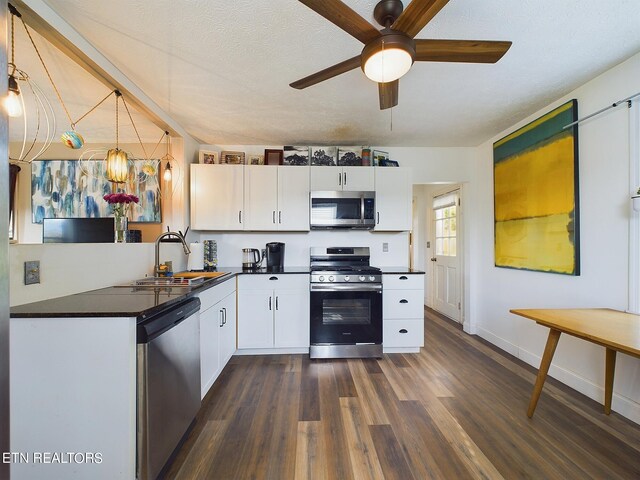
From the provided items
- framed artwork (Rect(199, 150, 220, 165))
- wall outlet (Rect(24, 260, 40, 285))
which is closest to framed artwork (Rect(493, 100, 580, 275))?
framed artwork (Rect(199, 150, 220, 165))

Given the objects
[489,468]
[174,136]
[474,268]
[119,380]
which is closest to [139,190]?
[174,136]

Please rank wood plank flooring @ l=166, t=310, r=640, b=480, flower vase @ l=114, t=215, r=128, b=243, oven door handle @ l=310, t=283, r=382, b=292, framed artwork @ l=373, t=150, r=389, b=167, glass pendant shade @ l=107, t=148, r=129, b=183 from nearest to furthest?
wood plank flooring @ l=166, t=310, r=640, b=480 → glass pendant shade @ l=107, t=148, r=129, b=183 → flower vase @ l=114, t=215, r=128, b=243 → oven door handle @ l=310, t=283, r=382, b=292 → framed artwork @ l=373, t=150, r=389, b=167

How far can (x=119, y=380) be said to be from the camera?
3.71 feet

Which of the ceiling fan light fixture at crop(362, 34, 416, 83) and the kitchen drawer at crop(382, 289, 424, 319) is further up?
the ceiling fan light fixture at crop(362, 34, 416, 83)

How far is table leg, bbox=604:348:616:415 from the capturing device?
69.4 inches

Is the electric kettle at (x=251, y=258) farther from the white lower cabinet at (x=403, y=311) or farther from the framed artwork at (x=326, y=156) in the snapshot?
the white lower cabinet at (x=403, y=311)

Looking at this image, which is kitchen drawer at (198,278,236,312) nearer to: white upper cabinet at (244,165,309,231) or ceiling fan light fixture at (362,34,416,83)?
white upper cabinet at (244,165,309,231)

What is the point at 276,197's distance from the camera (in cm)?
313

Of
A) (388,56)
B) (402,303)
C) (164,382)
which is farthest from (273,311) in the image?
(388,56)

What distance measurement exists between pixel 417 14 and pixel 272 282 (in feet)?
7.93

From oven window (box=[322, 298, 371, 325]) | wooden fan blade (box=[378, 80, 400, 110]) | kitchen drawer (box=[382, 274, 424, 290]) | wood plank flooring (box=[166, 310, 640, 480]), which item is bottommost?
wood plank flooring (box=[166, 310, 640, 480])

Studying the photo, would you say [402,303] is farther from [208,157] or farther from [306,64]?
[208,157]

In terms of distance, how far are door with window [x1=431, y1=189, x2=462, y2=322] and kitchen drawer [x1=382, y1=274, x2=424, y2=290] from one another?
1319mm

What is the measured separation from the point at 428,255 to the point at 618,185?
309 centimetres
